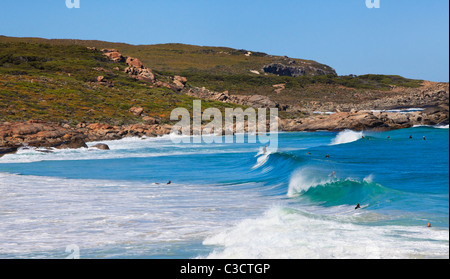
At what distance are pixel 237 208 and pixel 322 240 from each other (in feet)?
21.2

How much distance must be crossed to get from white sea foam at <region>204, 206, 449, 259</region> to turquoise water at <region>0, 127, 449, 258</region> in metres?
0.03

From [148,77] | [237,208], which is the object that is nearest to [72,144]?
[237,208]

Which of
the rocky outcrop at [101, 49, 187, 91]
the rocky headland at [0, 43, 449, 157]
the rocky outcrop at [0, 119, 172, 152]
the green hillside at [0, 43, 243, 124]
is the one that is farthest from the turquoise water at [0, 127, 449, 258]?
the rocky outcrop at [101, 49, 187, 91]

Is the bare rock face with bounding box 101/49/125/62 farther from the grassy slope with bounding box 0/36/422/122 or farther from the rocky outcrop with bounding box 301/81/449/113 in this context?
the rocky outcrop with bounding box 301/81/449/113

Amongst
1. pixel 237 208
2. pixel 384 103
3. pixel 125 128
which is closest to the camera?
pixel 237 208

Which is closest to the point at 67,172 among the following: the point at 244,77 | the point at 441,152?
the point at 441,152

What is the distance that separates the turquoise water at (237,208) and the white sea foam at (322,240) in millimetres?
29

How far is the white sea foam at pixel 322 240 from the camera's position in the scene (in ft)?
36.2

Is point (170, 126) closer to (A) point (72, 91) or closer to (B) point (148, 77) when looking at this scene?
(A) point (72, 91)

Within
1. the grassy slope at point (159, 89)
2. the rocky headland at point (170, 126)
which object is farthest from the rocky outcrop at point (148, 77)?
the grassy slope at point (159, 89)

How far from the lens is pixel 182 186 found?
82.2ft

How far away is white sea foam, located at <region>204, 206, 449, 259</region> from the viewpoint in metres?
11.0

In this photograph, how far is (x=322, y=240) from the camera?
481 inches

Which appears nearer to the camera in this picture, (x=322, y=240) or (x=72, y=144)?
(x=322, y=240)
